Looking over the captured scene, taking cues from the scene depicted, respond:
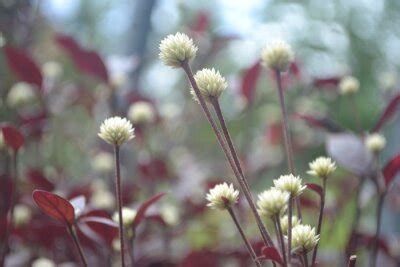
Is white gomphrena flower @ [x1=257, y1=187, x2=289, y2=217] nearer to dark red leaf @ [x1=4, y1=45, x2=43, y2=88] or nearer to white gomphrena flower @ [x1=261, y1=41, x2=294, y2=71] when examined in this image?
white gomphrena flower @ [x1=261, y1=41, x2=294, y2=71]

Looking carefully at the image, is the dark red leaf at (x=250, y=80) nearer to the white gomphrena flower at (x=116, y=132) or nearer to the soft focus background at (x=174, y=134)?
the soft focus background at (x=174, y=134)

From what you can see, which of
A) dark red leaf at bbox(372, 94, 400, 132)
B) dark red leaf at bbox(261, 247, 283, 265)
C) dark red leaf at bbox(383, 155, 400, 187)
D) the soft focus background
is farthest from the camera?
the soft focus background

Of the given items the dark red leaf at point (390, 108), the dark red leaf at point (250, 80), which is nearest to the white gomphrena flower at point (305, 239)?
the dark red leaf at point (390, 108)

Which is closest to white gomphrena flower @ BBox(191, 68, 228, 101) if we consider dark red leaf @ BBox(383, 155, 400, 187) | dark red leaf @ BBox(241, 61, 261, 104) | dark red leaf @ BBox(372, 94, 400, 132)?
dark red leaf @ BBox(383, 155, 400, 187)

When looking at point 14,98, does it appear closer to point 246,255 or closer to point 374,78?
point 246,255

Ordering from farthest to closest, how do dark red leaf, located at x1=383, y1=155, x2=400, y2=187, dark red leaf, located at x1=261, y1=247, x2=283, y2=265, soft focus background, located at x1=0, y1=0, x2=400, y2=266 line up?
1. soft focus background, located at x1=0, y1=0, x2=400, y2=266
2. dark red leaf, located at x1=383, y1=155, x2=400, y2=187
3. dark red leaf, located at x1=261, y1=247, x2=283, y2=265
